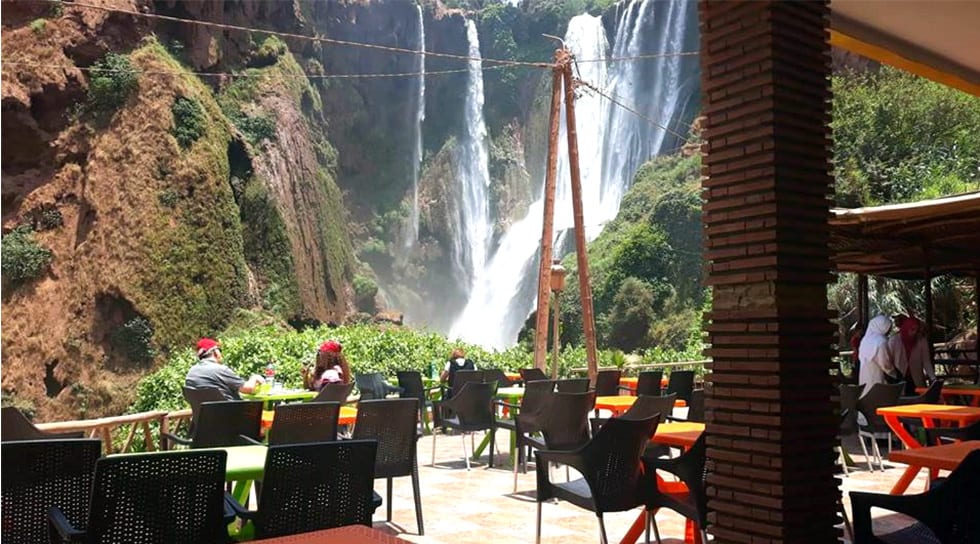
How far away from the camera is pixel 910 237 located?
9.77 meters

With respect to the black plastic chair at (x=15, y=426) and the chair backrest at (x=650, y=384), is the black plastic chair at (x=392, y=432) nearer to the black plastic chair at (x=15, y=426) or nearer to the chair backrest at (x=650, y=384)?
the black plastic chair at (x=15, y=426)

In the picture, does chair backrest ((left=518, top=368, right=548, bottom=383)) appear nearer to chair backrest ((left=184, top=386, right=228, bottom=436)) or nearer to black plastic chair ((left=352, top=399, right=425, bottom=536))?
chair backrest ((left=184, top=386, right=228, bottom=436))

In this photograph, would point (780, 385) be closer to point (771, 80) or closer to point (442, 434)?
point (771, 80)

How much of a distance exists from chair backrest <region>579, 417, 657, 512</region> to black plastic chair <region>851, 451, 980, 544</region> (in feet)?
3.75

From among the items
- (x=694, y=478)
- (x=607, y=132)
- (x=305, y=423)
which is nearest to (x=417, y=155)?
(x=607, y=132)

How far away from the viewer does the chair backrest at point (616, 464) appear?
3.82m

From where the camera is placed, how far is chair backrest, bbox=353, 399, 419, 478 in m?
4.73

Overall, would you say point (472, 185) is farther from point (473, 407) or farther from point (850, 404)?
point (850, 404)

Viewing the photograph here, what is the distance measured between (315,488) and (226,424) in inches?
77.3

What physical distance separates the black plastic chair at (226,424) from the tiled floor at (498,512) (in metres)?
1.12

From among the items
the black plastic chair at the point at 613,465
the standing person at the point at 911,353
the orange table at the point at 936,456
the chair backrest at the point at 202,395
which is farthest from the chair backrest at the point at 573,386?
the standing person at the point at 911,353

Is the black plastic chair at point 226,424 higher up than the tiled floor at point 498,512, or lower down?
higher up

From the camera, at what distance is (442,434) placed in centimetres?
1081

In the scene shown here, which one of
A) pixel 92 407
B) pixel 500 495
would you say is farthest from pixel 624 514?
pixel 92 407
